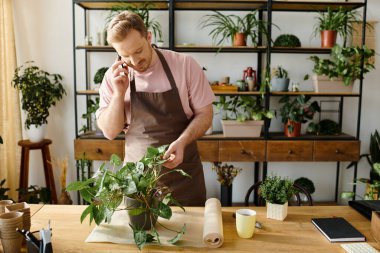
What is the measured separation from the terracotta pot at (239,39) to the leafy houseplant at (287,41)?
358 mm

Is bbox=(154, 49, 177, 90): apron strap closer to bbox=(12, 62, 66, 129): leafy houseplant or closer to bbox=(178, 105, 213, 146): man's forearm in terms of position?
bbox=(178, 105, 213, 146): man's forearm

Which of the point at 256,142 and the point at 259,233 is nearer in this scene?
the point at 259,233

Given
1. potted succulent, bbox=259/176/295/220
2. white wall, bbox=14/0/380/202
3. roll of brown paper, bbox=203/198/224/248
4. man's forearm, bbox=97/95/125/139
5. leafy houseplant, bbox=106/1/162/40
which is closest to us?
roll of brown paper, bbox=203/198/224/248

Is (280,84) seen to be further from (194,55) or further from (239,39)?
(194,55)

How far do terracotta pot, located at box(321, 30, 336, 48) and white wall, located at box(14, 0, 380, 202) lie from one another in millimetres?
364

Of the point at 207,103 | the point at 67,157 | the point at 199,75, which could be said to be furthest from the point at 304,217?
the point at 67,157

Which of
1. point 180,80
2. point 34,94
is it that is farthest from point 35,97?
point 180,80

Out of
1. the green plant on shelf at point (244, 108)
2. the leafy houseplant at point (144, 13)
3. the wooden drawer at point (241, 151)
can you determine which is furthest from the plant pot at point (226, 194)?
the leafy houseplant at point (144, 13)

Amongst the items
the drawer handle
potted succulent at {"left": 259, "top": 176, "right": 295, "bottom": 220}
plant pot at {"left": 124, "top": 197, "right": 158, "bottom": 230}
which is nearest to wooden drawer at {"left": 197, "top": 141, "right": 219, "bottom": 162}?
the drawer handle

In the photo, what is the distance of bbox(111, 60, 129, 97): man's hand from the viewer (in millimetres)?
1972

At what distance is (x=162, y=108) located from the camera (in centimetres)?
226

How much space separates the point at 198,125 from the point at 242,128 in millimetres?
1699

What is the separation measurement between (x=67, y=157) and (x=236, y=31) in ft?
7.39

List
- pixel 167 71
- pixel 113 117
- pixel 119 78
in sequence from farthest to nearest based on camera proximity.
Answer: pixel 167 71 < pixel 113 117 < pixel 119 78
